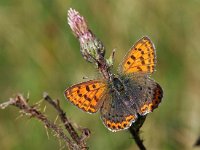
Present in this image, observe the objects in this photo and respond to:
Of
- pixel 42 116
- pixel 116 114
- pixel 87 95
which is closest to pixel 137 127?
pixel 116 114

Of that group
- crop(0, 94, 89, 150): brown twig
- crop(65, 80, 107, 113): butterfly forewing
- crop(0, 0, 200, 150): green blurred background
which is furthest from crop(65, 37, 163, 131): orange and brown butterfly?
crop(0, 0, 200, 150): green blurred background

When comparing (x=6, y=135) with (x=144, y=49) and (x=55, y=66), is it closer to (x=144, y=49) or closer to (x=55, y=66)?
(x=55, y=66)

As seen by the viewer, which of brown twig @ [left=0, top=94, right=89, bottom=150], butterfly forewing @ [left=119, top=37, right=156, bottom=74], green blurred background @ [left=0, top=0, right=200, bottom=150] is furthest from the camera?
green blurred background @ [left=0, top=0, right=200, bottom=150]

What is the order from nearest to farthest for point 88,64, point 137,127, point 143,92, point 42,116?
point 42,116
point 137,127
point 143,92
point 88,64

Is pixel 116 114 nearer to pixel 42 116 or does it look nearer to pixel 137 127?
pixel 137 127

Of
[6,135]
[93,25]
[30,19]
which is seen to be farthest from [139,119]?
[30,19]

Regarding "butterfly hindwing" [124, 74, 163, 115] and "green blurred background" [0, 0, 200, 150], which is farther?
"green blurred background" [0, 0, 200, 150]

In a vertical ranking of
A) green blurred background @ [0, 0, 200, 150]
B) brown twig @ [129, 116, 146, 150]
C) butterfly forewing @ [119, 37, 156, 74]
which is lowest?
brown twig @ [129, 116, 146, 150]

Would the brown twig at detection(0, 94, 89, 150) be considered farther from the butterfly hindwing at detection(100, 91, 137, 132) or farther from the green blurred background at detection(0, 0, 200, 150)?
the green blurred background at detection(0, 0, 200, 150)
